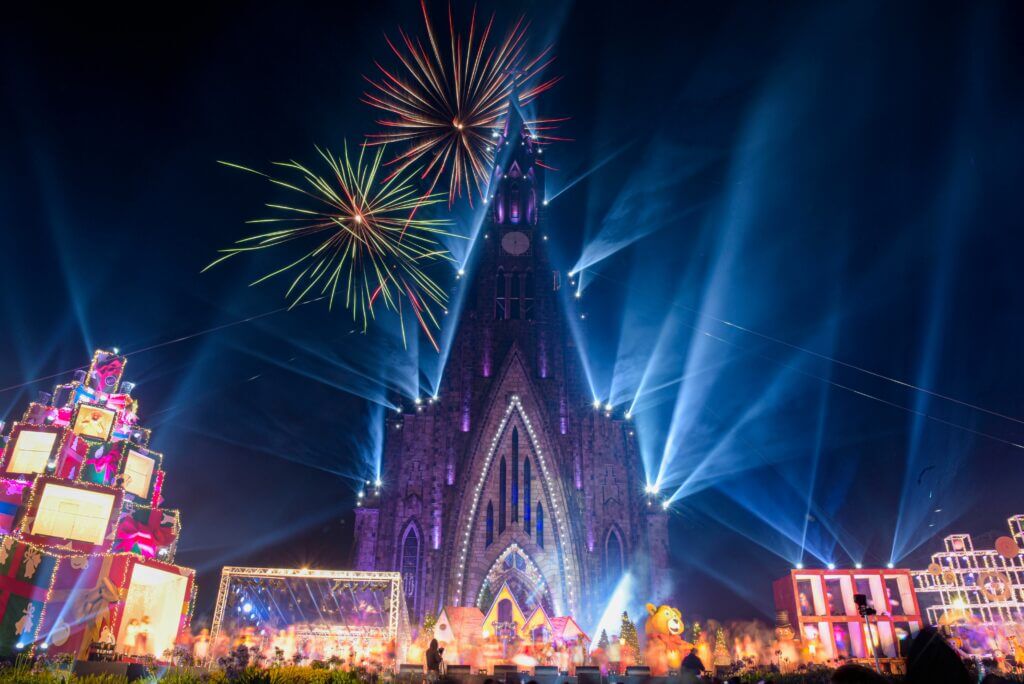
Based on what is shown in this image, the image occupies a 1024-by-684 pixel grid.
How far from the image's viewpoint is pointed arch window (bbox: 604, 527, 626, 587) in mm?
39406

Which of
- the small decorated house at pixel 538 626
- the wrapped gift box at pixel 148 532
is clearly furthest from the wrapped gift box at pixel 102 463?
the small decorated house at pixel 538 626

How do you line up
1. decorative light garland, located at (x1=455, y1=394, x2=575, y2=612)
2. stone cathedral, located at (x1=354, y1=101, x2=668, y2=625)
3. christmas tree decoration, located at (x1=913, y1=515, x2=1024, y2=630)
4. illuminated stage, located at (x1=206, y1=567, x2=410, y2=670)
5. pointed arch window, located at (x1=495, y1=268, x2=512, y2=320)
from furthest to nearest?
pointed arch window, located at (x1=495, y1=268, x2=512, y2=320) → christmas tree decoration, located at (x1=913, y1=515, x2=1024, y2=630) → stone cathedral, located at (x1=354, y1=101, x2=668, y2=625) → decorative light garland, located at (x1=455, y1=394, x2=575, y2=612) → illuminated stage, located at (x1=206, y1=567, x2=410, y2=670)

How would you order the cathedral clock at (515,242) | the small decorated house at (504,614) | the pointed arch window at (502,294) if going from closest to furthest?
the small decorated house at (504,614) → the pointed arch window at (502,294) → the cathedral clock at (515,242)

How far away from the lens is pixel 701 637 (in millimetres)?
32406

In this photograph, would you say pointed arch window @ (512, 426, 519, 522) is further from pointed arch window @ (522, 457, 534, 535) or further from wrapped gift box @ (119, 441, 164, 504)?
wrapped gift box @ (119, 441, 164, 504)

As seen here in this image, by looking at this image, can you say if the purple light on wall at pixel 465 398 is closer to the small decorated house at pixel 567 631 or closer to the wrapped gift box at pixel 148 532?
the small decorated house at pixel 567 631

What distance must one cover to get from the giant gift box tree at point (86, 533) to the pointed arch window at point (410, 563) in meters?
12.7

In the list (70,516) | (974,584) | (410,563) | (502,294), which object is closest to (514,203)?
(502,294)

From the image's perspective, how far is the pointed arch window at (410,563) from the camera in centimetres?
3776

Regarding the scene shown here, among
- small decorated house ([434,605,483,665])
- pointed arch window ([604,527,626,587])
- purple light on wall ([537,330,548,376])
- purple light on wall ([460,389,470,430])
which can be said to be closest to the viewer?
small decorated house ([434,605,483,665])

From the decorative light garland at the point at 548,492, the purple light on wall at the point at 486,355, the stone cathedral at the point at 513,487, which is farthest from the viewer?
the purple light on wall at the point at 486,355

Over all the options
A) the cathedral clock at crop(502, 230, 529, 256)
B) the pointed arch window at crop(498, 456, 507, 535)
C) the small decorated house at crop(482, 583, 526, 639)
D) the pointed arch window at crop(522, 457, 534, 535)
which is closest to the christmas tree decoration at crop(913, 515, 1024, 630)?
the pointed arch window at crop(522, 457, 534, 535)

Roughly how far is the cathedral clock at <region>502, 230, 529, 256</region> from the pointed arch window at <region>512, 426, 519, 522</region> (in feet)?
53.4

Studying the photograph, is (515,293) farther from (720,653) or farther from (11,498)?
(11,498)
